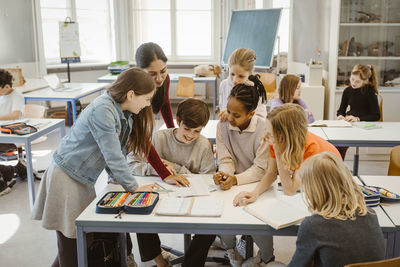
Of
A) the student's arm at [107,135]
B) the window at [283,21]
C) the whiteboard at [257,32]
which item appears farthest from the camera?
the window at [283,21]

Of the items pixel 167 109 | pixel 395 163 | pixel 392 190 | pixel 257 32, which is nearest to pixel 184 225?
pixel 392 190

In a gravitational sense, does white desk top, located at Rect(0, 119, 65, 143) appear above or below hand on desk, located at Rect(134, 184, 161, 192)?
above

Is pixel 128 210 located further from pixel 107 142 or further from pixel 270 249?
pixel 270 249

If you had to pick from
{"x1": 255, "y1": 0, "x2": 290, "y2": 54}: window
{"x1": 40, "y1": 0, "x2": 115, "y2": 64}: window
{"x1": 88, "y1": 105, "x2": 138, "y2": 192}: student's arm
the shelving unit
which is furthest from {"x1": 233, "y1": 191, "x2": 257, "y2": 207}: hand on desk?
{"x1": 40, "y1": 0, "x2": 115, "y2": 64}: window

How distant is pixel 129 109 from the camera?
1.96 meters

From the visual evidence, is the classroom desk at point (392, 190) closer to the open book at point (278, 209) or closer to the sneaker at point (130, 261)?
the open book at point (278, 209)

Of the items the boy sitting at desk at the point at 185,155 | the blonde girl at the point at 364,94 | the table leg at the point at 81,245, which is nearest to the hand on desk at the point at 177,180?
the boy sitting at desk at the point at 185,155

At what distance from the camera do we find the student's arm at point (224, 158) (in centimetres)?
235

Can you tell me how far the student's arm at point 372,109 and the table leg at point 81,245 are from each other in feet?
10.2

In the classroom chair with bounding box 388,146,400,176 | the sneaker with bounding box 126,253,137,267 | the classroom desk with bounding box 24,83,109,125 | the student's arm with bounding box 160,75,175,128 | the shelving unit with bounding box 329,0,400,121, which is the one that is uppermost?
the shelving unit with bounding box 329,0,400,121

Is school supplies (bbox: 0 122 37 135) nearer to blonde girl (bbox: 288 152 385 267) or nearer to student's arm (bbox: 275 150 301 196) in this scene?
student's arm (bbox: 275 150 301 196)

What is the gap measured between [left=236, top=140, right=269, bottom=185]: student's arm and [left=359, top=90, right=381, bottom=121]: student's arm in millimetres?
2117

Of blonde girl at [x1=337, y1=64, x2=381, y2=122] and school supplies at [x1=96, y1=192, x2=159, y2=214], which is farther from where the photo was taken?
blonde girl at [x1=337, y1=64, x2=381, y2=122]

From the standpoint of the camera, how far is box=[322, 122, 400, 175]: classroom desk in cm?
308
